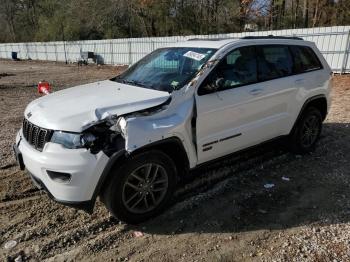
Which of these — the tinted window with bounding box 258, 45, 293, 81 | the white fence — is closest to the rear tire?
the tinted window with bounding box 258, 45, 293, 81

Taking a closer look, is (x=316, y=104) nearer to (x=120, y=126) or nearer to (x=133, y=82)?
(x=133, y=82)

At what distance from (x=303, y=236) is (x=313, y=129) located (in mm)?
2605

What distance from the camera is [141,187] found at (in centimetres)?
362

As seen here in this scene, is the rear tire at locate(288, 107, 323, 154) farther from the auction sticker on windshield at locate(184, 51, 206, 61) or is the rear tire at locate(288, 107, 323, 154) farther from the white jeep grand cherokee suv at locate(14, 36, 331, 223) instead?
the auction sticker on windshield at locate(184, 51, 206, 61)

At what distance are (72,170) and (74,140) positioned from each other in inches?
10.6

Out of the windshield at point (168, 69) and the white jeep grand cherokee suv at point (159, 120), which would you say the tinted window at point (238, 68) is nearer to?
the white jeep grand cherokee suv at point (159, 120)

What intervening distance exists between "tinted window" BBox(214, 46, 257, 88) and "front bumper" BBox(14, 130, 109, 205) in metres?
1.76

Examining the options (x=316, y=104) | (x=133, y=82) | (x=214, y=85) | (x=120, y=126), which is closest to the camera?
(x=120, y=126)

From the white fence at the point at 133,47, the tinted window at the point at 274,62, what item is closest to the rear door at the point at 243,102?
the tinted window at the point at 274,62

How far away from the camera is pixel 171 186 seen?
3844mm

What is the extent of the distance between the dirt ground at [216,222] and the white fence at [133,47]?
857cm

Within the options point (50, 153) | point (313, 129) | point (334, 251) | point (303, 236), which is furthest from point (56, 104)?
point (313, 129)

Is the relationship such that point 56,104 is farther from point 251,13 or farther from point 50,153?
point 251,13

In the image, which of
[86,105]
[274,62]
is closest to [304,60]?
[274,62]
